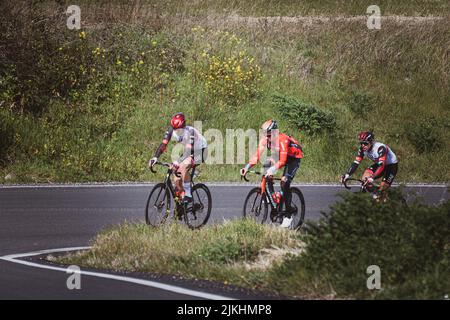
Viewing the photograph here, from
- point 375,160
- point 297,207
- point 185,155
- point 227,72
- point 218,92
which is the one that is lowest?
point 297,207

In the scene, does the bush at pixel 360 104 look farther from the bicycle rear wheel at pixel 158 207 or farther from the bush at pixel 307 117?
the bicycle rear wheel at pixel 158 207

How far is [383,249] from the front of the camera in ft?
36.8

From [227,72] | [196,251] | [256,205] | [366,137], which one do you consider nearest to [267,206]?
[256,205]

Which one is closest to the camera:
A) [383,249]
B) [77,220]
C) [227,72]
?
[383,249]

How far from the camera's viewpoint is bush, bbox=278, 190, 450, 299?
10.7 metres

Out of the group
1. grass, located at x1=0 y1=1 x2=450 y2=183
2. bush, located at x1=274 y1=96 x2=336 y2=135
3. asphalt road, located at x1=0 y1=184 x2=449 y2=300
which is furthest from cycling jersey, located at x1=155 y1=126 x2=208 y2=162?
bush, located at x1=274 y1=96 x2=336 y2=135

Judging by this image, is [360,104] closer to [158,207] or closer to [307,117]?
[307,117]

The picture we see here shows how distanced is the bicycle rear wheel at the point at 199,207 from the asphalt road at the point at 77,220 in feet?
1.40

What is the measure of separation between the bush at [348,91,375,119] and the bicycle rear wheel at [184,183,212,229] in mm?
17002

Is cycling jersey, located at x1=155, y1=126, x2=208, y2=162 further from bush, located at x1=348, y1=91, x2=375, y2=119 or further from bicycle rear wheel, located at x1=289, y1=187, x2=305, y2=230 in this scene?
bush, located at x1=348, y1=91, x2=375, y2=119

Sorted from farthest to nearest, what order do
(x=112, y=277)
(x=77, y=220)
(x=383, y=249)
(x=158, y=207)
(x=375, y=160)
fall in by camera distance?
1. (x=77, y=220)
2. (x=375, y=160)
3. (x=158, y=207)
4. (x=112, y=277)
5. (x=383, y=249)

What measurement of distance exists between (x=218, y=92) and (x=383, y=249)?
77.7ft
